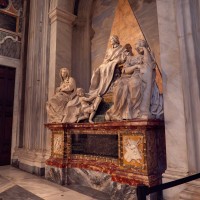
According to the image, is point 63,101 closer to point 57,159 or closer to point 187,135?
point 57,159

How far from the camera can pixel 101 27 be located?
20.2 ft

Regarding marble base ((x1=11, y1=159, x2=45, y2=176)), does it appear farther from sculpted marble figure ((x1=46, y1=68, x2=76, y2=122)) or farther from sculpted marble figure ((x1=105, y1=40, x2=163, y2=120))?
sculpted marble figure ((x1=105, y1=40, x2=163, y2=120))

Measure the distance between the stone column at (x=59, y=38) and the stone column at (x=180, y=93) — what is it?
3.22 m

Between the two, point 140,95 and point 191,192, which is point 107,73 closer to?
point 140,95

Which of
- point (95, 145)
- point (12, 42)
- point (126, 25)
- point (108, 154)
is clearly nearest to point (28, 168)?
point (95, 145)

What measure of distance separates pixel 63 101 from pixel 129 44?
2.12m

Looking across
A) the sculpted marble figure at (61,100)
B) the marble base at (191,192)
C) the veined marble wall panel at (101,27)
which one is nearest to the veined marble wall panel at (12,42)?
the veined marble wall panel at (101,27)

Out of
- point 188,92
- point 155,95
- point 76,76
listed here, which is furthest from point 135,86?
point 76,76

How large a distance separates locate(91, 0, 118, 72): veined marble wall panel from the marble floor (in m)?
3.40

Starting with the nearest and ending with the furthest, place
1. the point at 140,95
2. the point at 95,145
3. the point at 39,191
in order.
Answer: the point at 140,95
the point at 39,191
the point at 95,145

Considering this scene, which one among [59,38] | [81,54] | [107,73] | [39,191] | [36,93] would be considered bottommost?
[39,191]

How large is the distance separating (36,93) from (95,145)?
110 inches

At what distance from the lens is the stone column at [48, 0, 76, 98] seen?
5.62 metres

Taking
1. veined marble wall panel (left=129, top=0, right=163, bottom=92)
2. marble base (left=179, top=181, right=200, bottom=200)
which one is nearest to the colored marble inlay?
marble base (left=179, top=181, right=200, bottom=200)
